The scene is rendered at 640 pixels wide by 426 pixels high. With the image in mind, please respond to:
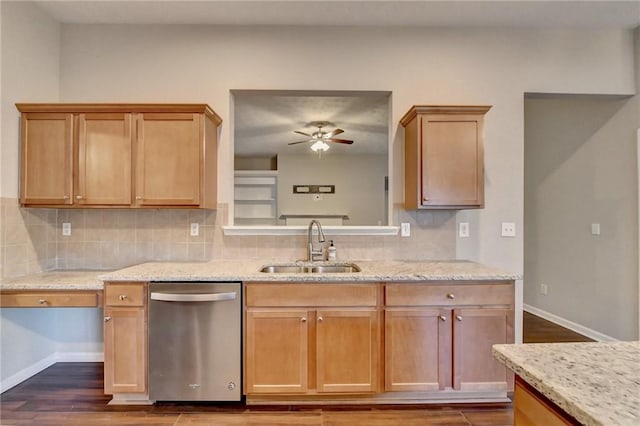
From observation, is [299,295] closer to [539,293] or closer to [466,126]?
[466,126]

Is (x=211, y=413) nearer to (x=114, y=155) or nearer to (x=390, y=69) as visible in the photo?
(x=114, y=155)

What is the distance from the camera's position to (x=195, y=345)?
83.9 inches

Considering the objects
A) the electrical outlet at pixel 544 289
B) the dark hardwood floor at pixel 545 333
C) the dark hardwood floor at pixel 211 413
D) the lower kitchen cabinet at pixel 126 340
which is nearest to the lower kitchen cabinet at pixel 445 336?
the dark hardwood floor at pixel 211 413

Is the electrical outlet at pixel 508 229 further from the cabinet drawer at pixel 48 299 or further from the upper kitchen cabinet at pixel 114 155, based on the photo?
the cabinet drawer at pixel 48 299

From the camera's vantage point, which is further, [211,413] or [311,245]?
[311,245]

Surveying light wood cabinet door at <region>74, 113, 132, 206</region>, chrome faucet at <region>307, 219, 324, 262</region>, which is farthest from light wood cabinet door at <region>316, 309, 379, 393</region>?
light wood cabinet door at <region>74, 113, 132, 206</region>

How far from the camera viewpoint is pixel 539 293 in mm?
4160

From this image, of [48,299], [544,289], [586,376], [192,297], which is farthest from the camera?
[544,289]

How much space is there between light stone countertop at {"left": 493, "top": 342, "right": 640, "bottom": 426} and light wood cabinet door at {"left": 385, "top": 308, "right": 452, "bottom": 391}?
1156 mm

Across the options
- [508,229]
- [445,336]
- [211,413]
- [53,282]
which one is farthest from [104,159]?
[508,229]

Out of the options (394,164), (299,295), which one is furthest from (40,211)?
(394,164)

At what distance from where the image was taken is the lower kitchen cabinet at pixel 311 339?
214 cm

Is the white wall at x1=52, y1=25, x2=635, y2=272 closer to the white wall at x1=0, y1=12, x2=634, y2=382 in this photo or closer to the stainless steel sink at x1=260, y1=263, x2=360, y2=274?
the white wall at x1=0, y1=12, x2=634, y2=382

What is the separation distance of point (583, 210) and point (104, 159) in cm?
446
